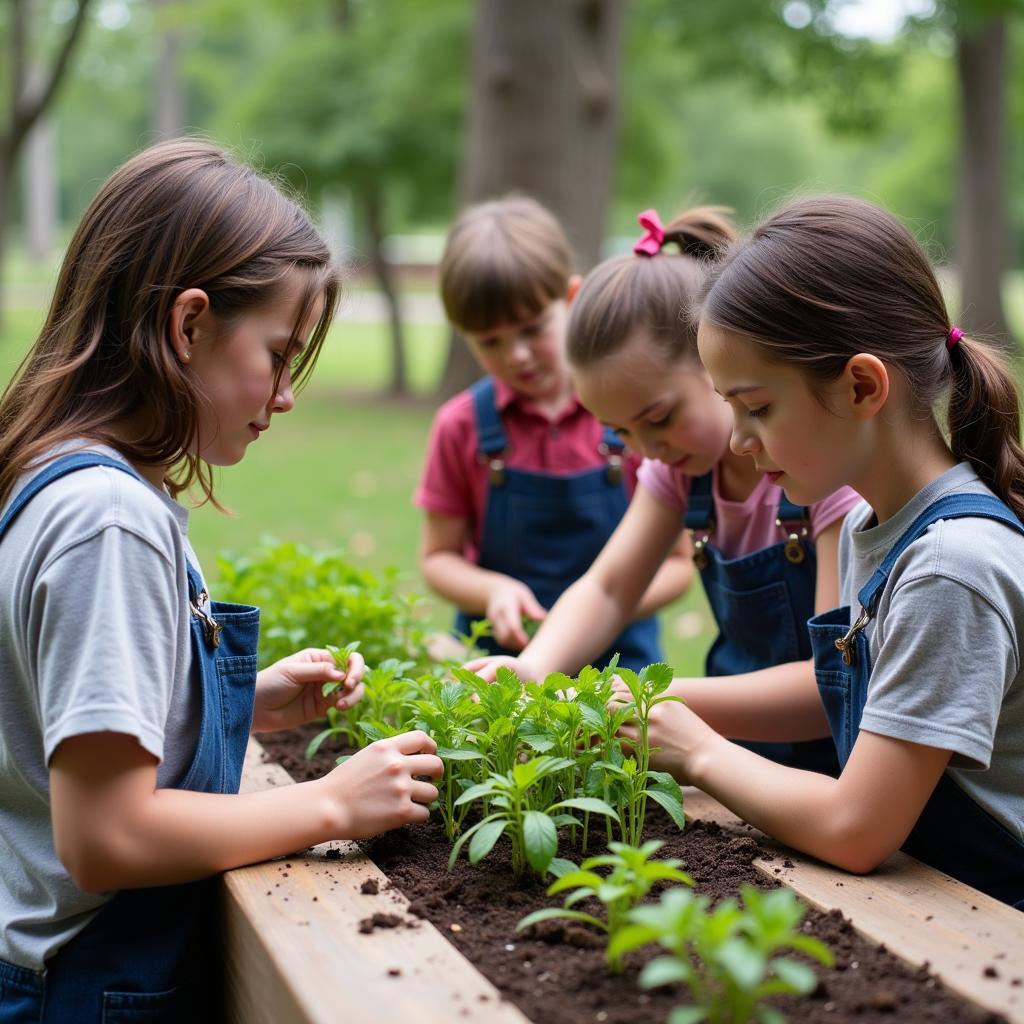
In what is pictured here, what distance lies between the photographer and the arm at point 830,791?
Answer: 1870 millimetres

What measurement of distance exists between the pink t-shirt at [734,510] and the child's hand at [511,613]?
1.63 feet

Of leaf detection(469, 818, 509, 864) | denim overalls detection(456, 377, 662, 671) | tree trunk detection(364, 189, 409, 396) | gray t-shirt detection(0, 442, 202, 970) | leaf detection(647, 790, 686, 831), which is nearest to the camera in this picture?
gray t-shirt detection(0, 442, 202, 970)

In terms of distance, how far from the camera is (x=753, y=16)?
1479cm

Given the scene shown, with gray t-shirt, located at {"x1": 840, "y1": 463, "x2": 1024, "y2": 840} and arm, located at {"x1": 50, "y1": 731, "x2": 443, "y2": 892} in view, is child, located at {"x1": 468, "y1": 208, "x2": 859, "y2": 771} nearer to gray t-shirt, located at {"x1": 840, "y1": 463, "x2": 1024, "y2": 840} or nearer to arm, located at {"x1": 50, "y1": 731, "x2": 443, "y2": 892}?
gray t-shirt, located at {"x1": 840, "y1": 463, "x2": 1024, "y2": 840}

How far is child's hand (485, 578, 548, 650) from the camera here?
3.12m

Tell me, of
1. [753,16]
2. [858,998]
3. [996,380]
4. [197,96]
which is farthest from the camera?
[197,96]

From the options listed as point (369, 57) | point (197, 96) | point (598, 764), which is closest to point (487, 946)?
point (598, 764)

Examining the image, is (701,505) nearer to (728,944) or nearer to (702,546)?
(702,546)

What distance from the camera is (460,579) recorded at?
3641 millimetres

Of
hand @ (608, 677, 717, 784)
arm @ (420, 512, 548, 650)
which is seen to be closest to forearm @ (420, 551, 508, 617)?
arm @ (420, 512, 548, 650)

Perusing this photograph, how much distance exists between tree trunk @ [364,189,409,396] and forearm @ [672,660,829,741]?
14728 mm

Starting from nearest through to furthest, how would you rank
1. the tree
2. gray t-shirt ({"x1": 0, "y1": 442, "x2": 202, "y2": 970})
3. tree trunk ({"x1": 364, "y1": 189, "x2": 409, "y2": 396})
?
gray t-shirt ({"x1": 0, "y1": 442, "x2": 202, "y2": 970}), the tree, tree trunk ({"x1": 364, "y1": 189, "x2": 409, "y2": 396})

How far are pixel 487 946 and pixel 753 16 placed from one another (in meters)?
14.9

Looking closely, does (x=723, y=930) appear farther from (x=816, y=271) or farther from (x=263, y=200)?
(x=263, y=200)
